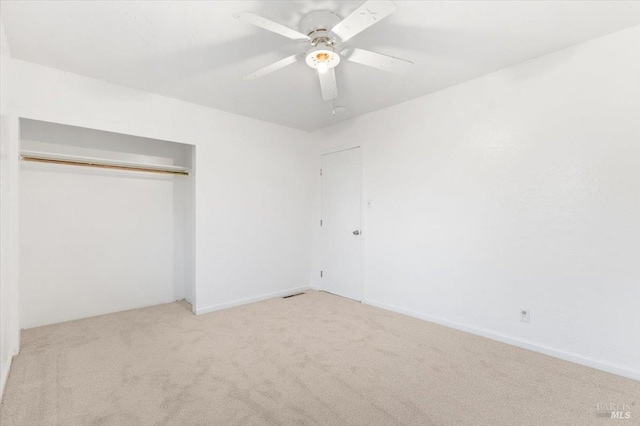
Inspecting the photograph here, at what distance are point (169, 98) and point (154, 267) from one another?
2155 mm

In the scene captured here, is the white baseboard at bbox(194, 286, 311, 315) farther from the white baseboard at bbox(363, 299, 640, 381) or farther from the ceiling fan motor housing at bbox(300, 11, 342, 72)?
the ceiling fan motor housing at bbox(300, 11, 342, 72)

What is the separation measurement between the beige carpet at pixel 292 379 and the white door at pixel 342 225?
1082 millimetres

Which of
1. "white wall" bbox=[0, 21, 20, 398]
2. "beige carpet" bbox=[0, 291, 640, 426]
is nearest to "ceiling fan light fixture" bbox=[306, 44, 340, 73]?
"white wall" bbox=[0, 21, 20, 398]

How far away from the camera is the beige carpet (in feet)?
5.83

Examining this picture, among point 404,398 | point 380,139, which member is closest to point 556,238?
point 404,398

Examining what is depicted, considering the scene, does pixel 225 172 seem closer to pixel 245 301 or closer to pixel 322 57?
pixel 245 301

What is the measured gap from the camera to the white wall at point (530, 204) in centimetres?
223

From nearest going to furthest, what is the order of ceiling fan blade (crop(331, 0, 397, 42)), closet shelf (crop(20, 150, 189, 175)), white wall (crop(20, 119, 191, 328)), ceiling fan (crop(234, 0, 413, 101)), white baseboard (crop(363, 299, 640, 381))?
ceiling fan blade (crop(331, 0, 397, 42)), ceiling fan (crop(234, 0, 413, 101)), white baseboard (crop(363, 299, 640, 381)), closet shelf (crop(20, 150, 189, 175)), white wall (crop(20, 119, 191, 328))

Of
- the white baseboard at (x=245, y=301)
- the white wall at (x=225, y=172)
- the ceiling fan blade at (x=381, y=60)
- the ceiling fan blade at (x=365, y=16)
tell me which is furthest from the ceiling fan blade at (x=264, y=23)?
the white baseboard at (x=245, y=301)

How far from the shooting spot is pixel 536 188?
261 centimetres

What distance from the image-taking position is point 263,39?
89.1 inches

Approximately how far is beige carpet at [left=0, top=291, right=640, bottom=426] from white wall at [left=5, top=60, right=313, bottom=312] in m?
0.97

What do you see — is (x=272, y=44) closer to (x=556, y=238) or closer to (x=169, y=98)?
(x=169, y=98)

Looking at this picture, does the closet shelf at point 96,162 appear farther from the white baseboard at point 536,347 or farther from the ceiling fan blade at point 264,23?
the white baseboard at point 536,347
